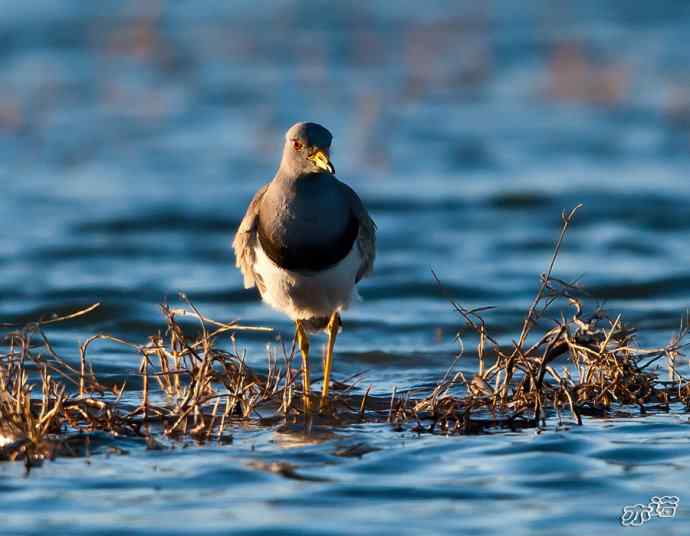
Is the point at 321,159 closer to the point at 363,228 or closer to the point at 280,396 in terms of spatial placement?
the point at 363,228

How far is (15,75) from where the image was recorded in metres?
19.2

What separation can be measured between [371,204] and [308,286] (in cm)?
717

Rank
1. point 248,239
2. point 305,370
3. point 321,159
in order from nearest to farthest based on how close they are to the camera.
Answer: point 321,159 → point 305,370 → point 248,239

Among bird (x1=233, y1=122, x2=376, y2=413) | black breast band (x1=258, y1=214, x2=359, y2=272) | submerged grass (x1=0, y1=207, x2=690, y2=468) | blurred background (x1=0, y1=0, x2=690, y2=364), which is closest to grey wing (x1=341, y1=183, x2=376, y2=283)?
Answer: bird (x1=233, y1=122, x2=376, y2=413)

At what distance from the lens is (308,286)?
730 centimetres

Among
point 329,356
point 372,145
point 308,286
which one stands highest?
point 372,145

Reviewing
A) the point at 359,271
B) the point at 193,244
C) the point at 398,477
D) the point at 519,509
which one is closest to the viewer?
the point at 519,509

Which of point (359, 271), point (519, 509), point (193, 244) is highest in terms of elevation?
point (193, 244)

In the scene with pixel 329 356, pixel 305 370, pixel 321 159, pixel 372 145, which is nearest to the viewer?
pixel 321 159

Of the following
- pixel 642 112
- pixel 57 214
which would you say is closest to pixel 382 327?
pixel 57 214

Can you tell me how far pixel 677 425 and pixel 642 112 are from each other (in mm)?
11281

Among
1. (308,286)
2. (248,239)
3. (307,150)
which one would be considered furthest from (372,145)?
(307,150)

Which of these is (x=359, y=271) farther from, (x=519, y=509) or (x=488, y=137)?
(x=488, y=137)

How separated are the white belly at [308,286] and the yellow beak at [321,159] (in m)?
0.55
